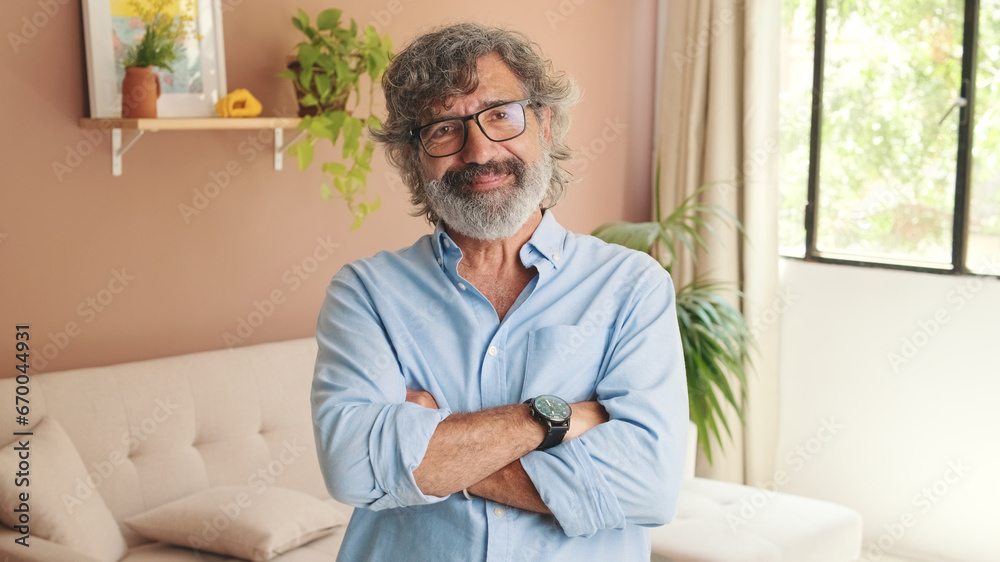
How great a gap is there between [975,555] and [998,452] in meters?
0.40

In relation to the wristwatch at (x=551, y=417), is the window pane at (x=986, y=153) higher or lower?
higher

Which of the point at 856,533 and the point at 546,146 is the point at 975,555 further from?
the point at 546,146

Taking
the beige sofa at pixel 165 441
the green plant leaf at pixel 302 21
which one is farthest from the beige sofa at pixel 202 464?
the green plant leaf at pixel 302 21

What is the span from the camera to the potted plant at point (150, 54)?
2.41 meters

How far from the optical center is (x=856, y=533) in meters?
2.79

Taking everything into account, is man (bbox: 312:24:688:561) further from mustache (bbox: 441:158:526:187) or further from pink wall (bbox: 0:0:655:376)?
pink wall (bbox: 0:0:655:376)

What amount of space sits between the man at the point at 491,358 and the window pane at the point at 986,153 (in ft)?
7.49

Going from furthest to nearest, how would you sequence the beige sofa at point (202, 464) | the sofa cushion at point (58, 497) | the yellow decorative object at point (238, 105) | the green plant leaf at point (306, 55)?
1. the green plant leaf at point (306, 55)
2. the yellow decorative object at point (238, 105)
3. the beige sofa at point (202, 464)
4. the sofa cushion at point (58, 497)

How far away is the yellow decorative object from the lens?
103 inches

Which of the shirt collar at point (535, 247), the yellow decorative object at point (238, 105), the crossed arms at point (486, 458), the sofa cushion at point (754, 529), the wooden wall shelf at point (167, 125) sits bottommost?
the sofa cushion at point (754, 529)

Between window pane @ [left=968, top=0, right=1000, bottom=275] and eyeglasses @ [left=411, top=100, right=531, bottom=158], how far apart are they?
2442mm

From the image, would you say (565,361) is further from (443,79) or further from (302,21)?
(302,21)

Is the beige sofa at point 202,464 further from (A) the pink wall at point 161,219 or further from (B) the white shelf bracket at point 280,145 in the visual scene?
(B) the white shelf bracket at point 280,145

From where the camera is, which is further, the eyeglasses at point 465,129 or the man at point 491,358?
the eyeglasses at point 465,129
